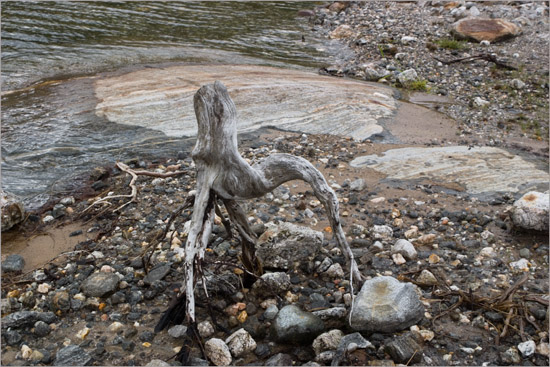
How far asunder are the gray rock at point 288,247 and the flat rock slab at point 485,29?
10.8 metres

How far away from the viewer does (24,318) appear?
4598mm

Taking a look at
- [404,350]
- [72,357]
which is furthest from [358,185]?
[72,357]

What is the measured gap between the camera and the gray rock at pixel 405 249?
218 inches

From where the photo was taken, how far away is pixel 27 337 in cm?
451

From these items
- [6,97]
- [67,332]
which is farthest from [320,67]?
[67,332]

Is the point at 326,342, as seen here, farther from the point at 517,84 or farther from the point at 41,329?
the point at 517,84

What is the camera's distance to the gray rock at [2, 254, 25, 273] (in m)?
5.50

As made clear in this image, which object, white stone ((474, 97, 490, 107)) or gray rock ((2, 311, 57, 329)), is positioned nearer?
gray rock ((2, 311, 57, 329))

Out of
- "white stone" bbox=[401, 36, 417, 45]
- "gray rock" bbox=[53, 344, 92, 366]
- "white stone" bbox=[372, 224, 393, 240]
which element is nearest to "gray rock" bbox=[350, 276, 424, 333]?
"white stone" bbox=[372, 224, 393, 240]

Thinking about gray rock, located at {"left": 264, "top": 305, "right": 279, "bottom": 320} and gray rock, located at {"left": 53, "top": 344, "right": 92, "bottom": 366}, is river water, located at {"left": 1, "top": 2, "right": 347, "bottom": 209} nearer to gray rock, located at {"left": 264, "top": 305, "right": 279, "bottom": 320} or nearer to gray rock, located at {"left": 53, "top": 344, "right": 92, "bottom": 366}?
gray rock, located at {"left": 53, "top": 344, "right": 92, "bottom": 366}

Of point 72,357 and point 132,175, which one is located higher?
point 132,175

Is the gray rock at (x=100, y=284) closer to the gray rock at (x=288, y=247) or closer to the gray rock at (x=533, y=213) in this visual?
the gray rock at (x=288, y=247)

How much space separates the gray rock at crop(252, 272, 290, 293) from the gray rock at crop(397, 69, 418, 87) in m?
8.02

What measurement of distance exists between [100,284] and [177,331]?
102cm
